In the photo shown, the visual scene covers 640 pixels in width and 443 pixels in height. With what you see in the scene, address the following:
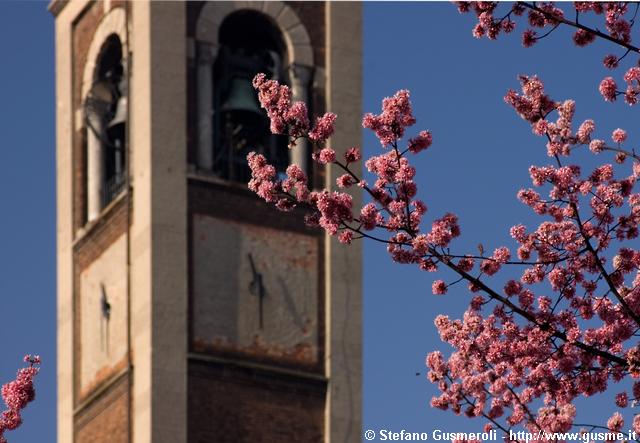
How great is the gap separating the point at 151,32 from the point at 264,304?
4.12 metres

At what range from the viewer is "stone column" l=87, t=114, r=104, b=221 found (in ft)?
119

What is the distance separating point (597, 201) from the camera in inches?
535

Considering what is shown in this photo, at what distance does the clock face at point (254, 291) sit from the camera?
33938mm

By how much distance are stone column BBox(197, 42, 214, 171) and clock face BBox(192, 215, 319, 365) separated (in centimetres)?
91

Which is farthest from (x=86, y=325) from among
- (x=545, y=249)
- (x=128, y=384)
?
(x=545, y=249)

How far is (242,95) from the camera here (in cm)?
3528

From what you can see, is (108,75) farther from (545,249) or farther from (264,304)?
Answer: (545,249)

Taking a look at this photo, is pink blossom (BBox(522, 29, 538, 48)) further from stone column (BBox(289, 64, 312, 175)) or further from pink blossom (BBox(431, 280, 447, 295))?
stone column (BBox(289, 64, 312, 175))

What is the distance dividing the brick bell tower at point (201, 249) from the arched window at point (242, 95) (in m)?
0.03

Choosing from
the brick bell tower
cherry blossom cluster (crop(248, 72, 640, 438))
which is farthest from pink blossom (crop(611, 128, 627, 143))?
the brick bell tower

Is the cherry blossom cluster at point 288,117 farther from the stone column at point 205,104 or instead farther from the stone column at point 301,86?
the stone column at point 301,86

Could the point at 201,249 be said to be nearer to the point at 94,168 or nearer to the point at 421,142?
the point at 94,168
